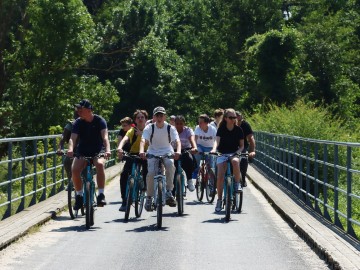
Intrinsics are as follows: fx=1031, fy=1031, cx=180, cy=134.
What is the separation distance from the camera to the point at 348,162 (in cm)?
1314

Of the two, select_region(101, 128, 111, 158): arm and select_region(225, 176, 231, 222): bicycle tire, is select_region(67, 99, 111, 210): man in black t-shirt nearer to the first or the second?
select_region(101, 128, 111, 158): arm

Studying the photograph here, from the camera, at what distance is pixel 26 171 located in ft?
63.0

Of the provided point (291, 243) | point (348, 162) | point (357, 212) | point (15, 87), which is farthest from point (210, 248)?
point (15, 87)

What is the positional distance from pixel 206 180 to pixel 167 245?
24.4ft

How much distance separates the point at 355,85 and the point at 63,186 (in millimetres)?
48400

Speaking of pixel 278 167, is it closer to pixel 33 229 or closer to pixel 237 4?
pixel 33 229

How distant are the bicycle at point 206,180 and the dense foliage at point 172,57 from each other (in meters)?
25.9

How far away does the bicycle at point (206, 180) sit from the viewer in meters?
19.7

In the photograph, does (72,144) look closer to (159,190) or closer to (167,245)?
(159,190)

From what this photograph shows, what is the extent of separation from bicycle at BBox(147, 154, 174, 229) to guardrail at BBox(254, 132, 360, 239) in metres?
2.41

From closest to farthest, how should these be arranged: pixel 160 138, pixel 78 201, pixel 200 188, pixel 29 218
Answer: pixel 29 218, pixel 78 201, pixel 160 138, pixel 200 188

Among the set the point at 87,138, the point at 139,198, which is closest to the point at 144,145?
the point at 139,198

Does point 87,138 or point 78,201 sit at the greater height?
point 87,138

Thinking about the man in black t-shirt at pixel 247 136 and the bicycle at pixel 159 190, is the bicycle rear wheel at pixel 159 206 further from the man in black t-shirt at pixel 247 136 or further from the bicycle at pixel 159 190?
the man in black t-shirt at pixel 247 136
